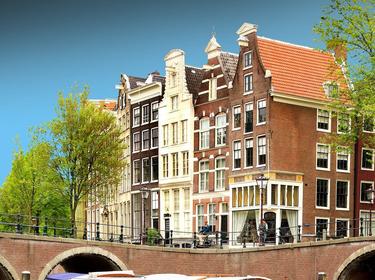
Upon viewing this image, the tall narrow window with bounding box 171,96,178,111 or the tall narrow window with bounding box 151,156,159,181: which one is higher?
the tall narrow window with bounding box 171,96,178,111

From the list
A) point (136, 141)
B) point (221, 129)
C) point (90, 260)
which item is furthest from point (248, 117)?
point (136, 141)

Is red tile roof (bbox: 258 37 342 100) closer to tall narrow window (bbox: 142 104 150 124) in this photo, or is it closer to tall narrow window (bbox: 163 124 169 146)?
tall narrow window (bbox: 163 124 169 146)

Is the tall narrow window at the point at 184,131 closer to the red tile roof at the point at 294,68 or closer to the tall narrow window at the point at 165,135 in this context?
the tall narrow window at the point at 165,135

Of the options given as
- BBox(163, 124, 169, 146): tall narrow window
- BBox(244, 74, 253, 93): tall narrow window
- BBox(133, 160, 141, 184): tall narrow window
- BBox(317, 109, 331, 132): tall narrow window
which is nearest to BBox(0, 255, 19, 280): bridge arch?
BBox(244, 74, 253, 93): tall narrow window

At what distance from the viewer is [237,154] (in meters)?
45.9

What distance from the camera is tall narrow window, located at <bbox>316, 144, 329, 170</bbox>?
45.2 meters

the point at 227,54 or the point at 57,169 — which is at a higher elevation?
the point at 227,54

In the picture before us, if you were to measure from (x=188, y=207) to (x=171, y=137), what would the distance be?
4895 mm

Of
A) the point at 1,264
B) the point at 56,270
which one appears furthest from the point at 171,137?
the point at 1,264

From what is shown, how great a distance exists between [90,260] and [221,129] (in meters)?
11.6

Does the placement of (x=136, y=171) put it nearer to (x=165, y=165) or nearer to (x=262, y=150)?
(x=165, y=165)

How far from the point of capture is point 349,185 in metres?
46.1

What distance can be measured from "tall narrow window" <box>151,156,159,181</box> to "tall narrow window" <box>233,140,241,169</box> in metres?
9.04

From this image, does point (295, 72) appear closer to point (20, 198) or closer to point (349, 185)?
point (349, 185)
